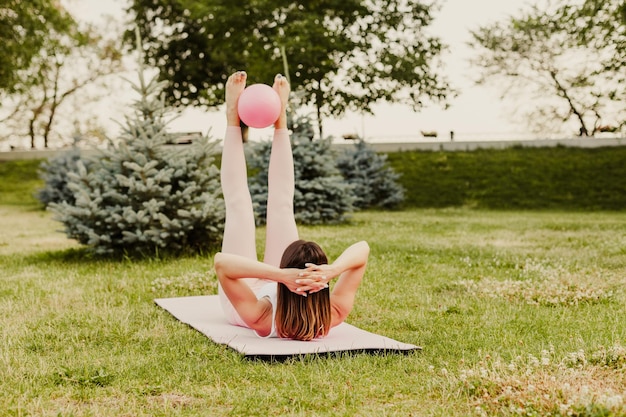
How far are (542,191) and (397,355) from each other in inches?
893

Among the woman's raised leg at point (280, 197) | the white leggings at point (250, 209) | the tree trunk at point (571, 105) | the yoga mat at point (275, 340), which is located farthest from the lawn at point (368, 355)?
the tree trunk at point (571, 105)

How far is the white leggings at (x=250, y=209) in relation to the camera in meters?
6.35

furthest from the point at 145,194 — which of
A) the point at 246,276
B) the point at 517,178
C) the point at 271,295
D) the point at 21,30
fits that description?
the point at 21,30

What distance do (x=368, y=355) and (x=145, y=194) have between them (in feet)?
20.6

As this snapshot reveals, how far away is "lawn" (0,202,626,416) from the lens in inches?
169

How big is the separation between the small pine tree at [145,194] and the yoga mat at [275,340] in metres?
3.78

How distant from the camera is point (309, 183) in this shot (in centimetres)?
1772

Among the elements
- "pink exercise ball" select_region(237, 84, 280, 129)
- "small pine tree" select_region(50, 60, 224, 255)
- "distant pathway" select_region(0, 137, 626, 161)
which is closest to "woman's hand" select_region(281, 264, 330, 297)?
"pink exercise ball" select_region(237, 84, 280, 129)

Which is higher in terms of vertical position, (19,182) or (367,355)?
(19,182)

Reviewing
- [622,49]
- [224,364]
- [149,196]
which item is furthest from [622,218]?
[224,364]

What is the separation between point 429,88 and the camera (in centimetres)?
3400

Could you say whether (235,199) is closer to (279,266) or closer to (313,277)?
(279,266)

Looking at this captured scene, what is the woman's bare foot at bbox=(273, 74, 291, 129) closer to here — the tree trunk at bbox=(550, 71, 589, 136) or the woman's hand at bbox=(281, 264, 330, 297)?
the woman's hand at bbox=(281, 264, 330, 297)

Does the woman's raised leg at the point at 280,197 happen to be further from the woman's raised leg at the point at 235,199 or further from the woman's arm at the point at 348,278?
the woman's arm at the point at 348,278
